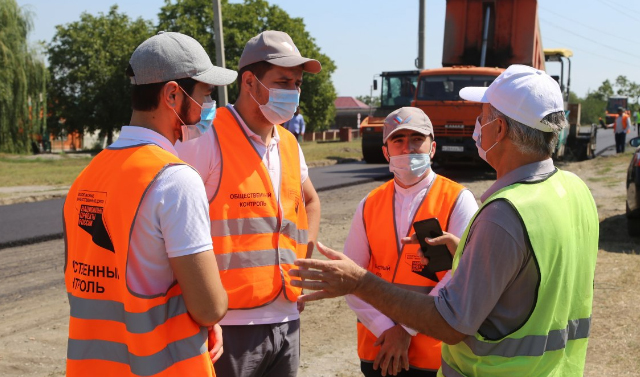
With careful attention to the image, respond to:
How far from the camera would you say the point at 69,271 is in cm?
241

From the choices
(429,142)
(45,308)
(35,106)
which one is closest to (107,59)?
(35,106)

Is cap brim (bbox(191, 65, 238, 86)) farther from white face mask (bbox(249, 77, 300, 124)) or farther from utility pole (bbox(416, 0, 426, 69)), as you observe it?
utility pole (bbox(416, 0, 426, 69))

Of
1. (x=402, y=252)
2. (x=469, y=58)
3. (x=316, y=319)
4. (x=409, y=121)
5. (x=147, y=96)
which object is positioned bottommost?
(x=316, y=319)

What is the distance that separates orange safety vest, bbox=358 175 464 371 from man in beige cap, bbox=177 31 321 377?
0.32 meters

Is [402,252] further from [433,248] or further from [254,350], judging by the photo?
[254,350]

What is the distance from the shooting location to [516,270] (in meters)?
2.10

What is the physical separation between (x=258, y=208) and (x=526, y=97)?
1.34 metres

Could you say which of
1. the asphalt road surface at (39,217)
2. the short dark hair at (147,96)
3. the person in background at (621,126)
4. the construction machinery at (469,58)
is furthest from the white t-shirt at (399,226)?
the person in background at (621,126)

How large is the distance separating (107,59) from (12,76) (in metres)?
21.3

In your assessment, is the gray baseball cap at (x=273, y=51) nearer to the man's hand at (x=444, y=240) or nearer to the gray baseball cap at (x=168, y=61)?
the gray baseball cap at (x=168, y=61)

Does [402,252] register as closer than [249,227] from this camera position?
No

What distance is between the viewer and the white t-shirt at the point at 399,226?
325 centimetres

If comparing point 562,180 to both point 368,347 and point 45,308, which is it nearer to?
point 368,347

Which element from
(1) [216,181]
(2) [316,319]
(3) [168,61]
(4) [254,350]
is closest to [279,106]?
(1) [216,181]
